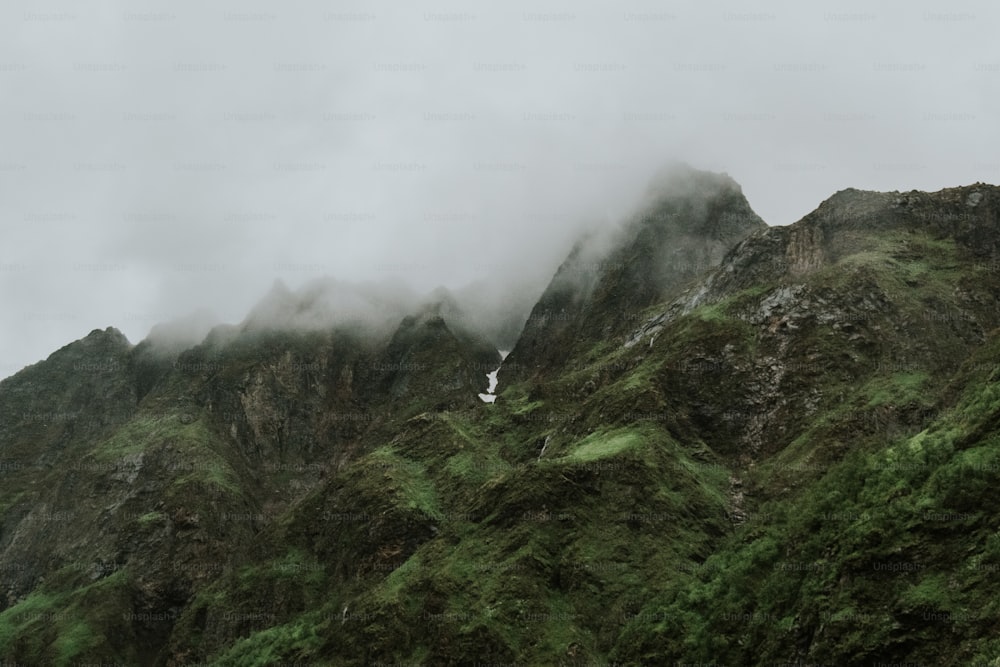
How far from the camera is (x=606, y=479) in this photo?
2092 inches

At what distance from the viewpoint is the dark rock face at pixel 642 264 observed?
111m

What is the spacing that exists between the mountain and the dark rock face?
0.51m

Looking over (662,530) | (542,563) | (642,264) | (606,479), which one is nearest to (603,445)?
(606,479)

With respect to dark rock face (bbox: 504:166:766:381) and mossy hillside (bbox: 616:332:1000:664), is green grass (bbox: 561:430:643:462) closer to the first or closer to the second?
mossy hillside (bbox: 616:332:1000:664)

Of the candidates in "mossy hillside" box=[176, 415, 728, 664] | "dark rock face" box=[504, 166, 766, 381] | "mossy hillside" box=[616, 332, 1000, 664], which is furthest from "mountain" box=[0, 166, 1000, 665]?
"dark rock face" box=[504, 166, 766, 381]

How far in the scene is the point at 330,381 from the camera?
445 ft

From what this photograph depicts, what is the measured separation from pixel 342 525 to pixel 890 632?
5474 centimetres

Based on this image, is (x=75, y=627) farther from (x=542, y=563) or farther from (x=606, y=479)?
(x=606, y=479)

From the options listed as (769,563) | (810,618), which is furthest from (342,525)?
(810,618)

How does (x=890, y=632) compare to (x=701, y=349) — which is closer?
(x=890, y=632)

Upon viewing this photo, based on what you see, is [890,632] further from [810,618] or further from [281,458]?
[281,458]

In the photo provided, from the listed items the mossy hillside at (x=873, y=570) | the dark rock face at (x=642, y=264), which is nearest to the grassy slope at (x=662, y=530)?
the mossy hillside at (x=873, y=570)

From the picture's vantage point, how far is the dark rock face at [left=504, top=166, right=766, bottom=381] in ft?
364

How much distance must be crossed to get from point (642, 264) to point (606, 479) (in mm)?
67836
